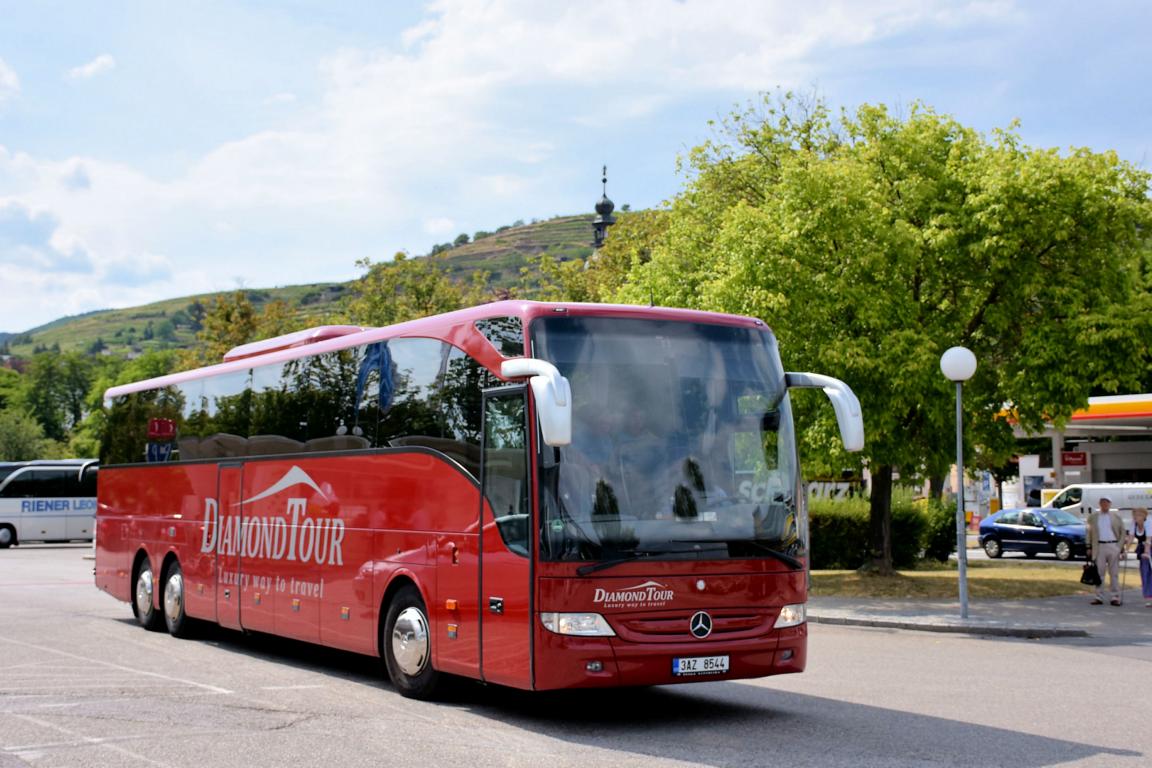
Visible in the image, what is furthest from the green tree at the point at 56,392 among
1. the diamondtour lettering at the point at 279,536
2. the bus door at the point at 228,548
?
the bus door at the point at 228,548

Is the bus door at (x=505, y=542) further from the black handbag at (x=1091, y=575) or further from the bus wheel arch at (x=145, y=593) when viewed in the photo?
the black handbag at (x=1091, y=575)

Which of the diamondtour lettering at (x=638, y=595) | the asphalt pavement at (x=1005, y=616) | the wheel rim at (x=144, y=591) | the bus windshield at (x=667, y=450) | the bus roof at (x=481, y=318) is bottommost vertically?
the asphalt pavement at (x=1005, y=616)

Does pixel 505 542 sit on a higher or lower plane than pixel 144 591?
higher

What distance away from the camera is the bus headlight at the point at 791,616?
10570mm

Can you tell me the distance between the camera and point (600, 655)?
9.78m

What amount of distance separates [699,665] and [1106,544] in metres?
16.4

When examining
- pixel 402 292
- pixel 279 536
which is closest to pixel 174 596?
pixel 279 536

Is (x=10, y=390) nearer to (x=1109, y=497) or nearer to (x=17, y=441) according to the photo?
(x=17, y=441)

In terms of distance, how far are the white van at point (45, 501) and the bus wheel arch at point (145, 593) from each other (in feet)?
102

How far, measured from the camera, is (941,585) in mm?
→ 26484

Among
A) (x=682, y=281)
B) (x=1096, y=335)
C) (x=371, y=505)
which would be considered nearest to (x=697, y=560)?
(x=371, y=505)

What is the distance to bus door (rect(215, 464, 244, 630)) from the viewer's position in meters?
15.5

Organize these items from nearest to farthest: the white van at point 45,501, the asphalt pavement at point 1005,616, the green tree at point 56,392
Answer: the asphalt pavement at point 1005,616 < the white van at point 45,501 < the green tree at point 56,392

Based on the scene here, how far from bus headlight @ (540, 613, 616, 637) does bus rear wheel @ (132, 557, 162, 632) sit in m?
9.76
